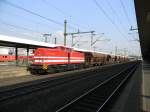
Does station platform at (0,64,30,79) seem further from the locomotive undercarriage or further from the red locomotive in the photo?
the red locomotive

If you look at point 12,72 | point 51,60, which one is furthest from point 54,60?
point 12,72

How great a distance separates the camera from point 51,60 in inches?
1133

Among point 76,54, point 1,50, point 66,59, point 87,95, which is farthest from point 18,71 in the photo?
point 1,50

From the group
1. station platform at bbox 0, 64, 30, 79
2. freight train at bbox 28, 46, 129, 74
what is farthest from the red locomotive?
station platform at bbox 0, 64, 30, 79

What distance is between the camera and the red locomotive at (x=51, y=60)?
27547 mm

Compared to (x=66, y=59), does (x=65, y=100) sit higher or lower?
lower

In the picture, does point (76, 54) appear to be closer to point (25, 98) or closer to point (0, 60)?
point (25, 98)

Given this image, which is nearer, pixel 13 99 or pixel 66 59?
pixel 13 99

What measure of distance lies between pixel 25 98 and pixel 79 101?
2890 mm

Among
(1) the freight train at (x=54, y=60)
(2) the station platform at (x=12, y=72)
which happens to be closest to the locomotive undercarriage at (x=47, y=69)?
(1) the freight train at (x=54, y=60)

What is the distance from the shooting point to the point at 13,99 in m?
12.0

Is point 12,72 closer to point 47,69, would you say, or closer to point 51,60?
point 47,69

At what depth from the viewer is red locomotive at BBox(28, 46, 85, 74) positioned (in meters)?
27.5

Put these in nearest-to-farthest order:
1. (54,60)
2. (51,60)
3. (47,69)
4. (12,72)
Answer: (12,72), (47,69), (51,60), (54,60)
